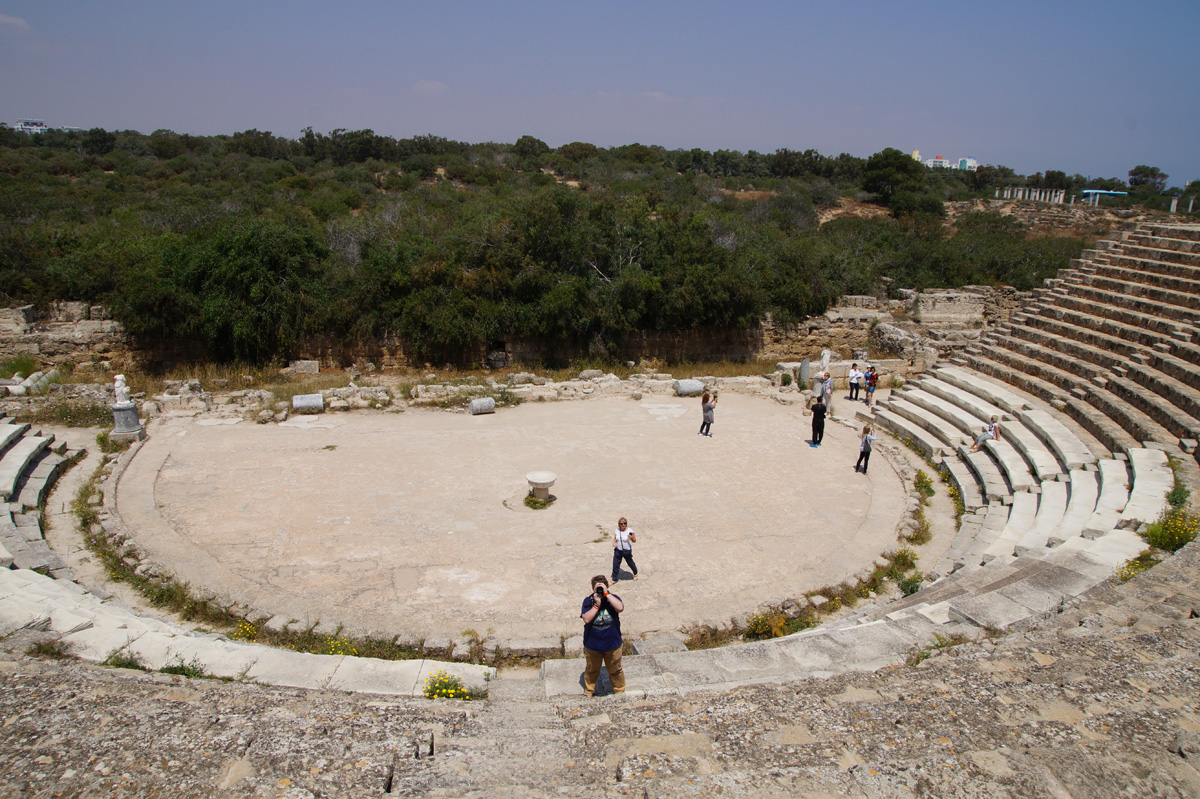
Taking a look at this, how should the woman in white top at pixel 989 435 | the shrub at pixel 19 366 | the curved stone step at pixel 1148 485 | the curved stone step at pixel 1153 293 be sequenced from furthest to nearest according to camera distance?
the shrub at pixel 19 366, the curved stone step at pixel 1153 293, the woman in white top at pixel 989 435, the curved stone step at pixel 1148 485

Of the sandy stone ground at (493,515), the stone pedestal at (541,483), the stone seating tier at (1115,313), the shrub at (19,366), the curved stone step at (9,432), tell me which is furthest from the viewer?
the shrub at (19,366)

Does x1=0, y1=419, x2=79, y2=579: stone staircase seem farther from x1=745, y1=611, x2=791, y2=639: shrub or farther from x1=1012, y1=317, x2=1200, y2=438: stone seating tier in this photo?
x1=1012, y1=317, x2=1200, y2=438: stone seating tier

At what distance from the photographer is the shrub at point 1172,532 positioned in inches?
331

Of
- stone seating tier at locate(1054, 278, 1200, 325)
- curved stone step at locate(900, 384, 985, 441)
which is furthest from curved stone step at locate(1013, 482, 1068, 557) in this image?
stone seating tier at locate(1054, 278, 1200, 325)

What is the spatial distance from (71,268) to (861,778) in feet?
86.3

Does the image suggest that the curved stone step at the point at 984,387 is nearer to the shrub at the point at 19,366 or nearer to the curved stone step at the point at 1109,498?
the curved stone step at the point at 1109,498

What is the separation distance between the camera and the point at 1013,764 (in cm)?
468

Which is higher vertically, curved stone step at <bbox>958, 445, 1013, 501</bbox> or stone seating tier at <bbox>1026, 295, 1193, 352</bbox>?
stone seating tier at <bbox>1026, 295, 1193, 352</bbox>

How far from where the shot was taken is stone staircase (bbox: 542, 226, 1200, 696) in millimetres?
7070

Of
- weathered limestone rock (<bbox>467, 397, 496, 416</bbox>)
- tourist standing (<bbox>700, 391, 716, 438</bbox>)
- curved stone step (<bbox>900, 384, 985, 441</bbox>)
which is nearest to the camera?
curved stone step (<bbox>900, 384, 985, 441</bbox>)

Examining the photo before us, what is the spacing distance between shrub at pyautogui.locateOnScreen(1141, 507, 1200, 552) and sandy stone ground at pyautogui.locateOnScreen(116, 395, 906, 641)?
3.34 metres

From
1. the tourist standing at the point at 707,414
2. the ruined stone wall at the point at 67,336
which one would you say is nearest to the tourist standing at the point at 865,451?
the tourist standing at the point at 707,414

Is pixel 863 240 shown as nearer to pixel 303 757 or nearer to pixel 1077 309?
pixel 1077 309

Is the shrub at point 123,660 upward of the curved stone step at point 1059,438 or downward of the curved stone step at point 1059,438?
downward
